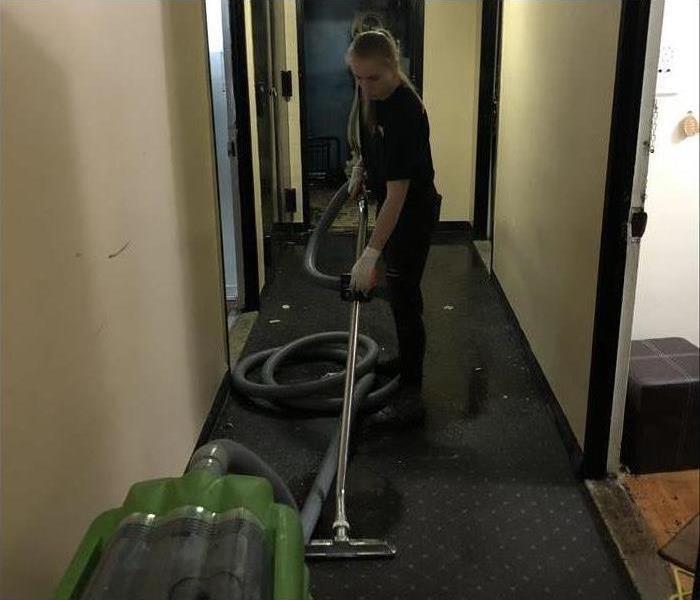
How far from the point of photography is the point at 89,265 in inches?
56.0

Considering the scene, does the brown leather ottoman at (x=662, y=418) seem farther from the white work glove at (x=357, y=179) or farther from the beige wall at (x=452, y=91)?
the white work glove at (x=357, y=179)

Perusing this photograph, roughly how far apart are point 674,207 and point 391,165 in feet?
4.31

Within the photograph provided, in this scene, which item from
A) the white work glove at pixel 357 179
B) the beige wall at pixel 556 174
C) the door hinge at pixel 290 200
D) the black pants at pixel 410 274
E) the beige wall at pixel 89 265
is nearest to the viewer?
the beige wall at pixel 89 265

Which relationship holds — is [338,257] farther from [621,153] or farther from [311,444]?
[621,153]

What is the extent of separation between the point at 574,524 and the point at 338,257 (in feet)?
3.72

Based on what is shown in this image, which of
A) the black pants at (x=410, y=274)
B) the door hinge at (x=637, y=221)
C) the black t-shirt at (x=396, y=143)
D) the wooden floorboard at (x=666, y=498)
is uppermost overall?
the black t-shirt at (x=396, y=143)

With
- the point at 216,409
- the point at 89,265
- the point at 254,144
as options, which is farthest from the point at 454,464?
the point at 254,144

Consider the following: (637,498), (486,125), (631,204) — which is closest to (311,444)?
(637,498)

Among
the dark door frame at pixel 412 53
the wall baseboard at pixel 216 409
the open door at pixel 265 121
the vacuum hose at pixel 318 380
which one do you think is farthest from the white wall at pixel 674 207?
the wall baseboard at pixel 216 409

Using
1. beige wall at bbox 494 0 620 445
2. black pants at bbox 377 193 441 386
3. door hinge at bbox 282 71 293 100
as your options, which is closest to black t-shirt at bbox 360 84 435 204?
black pants at bbox 377 193 441 386

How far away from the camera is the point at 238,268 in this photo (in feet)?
11.3

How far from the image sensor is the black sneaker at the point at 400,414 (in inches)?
101

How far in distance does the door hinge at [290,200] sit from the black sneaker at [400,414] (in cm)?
93

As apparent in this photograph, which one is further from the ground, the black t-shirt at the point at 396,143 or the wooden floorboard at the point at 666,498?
the black t-shirt at the point at 396,143
